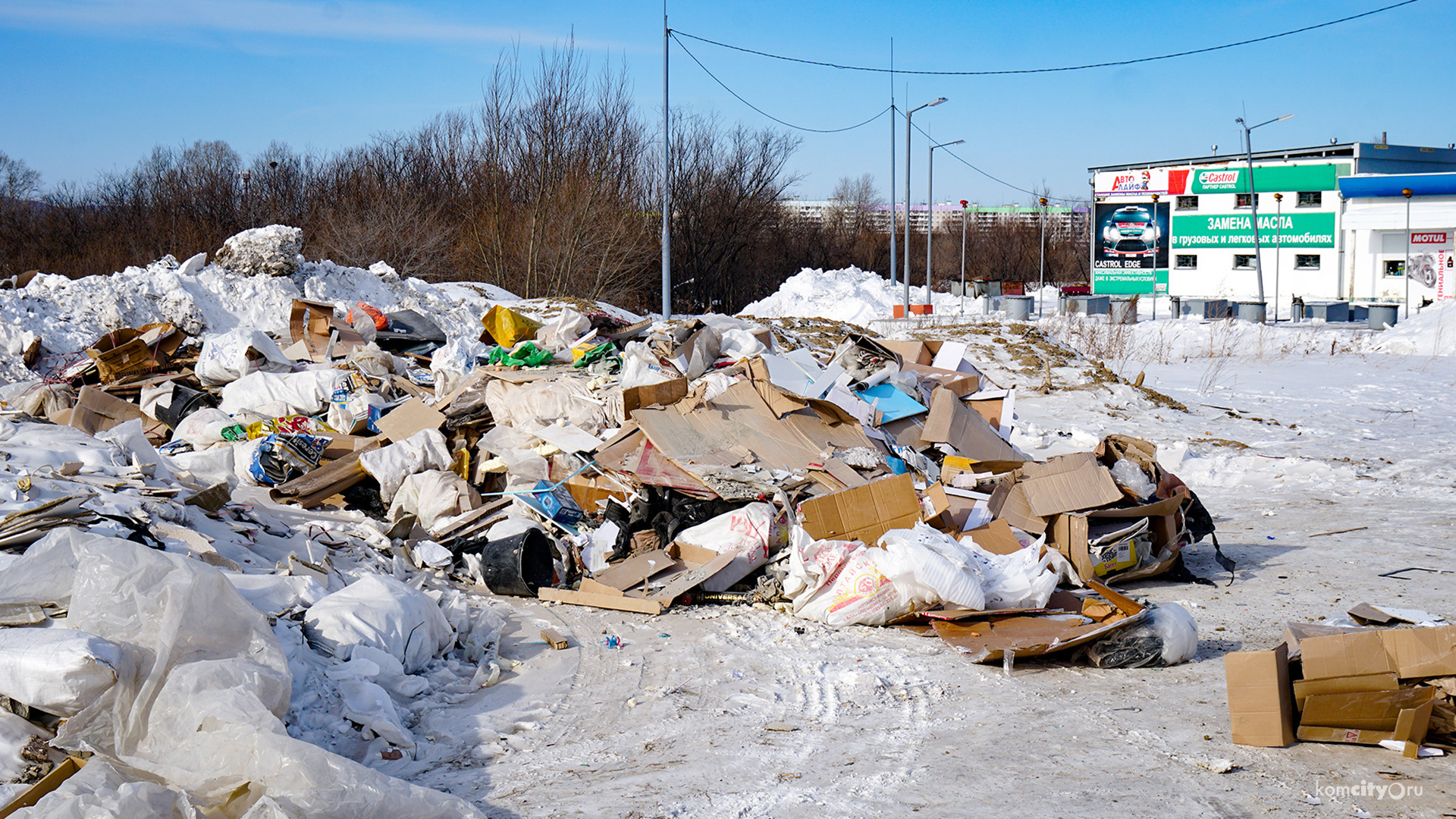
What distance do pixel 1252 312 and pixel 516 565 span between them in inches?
1034

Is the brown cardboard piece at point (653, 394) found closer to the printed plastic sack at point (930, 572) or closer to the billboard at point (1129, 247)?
the printed plastic sack at point (930, 572)

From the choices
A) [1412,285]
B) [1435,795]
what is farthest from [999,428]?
[1412,285]

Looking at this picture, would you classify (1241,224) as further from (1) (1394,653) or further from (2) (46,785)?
(2) (46,785)

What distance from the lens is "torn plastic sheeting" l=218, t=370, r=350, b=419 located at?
8.28 metres

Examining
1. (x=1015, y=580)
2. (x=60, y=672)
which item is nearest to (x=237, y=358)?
(x=60, y=672)

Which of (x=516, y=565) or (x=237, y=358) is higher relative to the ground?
(x=237, y=358)

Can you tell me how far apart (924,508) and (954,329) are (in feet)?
41.0

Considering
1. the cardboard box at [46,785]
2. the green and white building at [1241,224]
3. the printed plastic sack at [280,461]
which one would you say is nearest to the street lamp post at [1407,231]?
the green and white building at [1241,224]

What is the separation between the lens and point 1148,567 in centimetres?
593

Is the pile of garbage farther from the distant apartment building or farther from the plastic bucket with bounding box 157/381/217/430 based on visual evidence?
the distant apartment building

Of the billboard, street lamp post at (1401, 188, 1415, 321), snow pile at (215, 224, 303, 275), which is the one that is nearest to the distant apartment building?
the billboard

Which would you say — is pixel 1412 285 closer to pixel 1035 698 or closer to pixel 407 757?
pixel 1035 698

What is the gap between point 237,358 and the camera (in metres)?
8.99

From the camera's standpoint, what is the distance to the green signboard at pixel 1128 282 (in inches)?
1458
